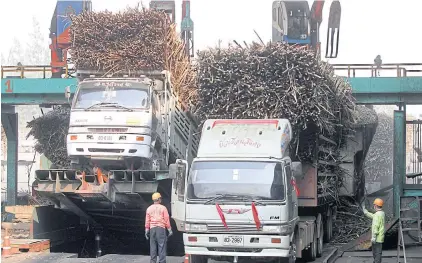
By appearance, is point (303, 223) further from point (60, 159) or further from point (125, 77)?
point (60, 159)

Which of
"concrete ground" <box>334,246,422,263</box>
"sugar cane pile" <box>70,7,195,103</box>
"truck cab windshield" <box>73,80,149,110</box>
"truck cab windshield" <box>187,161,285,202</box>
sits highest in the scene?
"sugar cane pile" <box>70,7,195,103</box>

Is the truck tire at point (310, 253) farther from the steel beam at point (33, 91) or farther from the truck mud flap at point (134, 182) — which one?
the steel beam at point (33, 91)

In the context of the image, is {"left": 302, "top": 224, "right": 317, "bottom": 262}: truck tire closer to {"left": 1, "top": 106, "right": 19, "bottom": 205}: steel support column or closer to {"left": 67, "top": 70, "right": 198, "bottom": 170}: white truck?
{"left": 67, "top": 70, "right": 198, "bottom": 170}: white truck

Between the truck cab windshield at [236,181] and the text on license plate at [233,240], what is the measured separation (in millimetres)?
675

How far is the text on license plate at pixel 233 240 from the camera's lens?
12.4m

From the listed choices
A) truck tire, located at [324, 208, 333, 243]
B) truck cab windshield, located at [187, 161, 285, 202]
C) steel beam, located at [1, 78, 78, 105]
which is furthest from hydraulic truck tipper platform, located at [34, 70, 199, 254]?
steel beam, located at [1, 78, 78, 105]

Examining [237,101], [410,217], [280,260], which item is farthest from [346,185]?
[280,260]

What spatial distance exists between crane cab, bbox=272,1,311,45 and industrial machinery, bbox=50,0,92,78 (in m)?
6.48

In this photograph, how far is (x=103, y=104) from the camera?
1617 centimetres

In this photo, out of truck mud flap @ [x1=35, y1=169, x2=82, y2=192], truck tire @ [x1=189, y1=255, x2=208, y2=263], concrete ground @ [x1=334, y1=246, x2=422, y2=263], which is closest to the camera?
truck tire @ [x1=189, y1=255, x2=208, y2=263]

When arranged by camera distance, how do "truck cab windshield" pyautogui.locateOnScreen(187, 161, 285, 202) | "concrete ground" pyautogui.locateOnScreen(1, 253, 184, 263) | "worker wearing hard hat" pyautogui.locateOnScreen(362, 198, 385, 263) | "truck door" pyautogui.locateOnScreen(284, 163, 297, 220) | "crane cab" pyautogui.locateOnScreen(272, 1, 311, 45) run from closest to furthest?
1. "truck cab windshield" pyautogui.locateOnScreen(187, 161, 285, 202)
2. "truck door" pyautogui.locateOnScreen(284, 163, 297, 220)
3. "worker wearing hard hat" pyautogui.locateOnScreen(362, 198, 385, 263)
4. "concrete ground" pyautogui.locateOnScreen(1, 253, 184, 263)
5. "crane cab" pyautogui.locateOnScreen(272, 1, 311, 45)

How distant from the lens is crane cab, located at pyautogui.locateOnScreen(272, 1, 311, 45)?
24.6 meters

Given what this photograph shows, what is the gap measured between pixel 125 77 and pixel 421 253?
8.14 m

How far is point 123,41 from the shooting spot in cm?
1725
